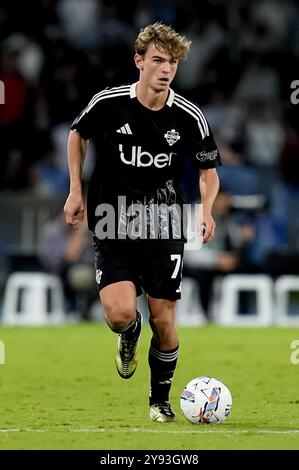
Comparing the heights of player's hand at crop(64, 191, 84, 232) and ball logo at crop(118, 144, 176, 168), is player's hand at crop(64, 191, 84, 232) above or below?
below

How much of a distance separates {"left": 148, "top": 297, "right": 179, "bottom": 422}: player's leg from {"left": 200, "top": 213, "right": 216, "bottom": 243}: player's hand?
1.59 ft

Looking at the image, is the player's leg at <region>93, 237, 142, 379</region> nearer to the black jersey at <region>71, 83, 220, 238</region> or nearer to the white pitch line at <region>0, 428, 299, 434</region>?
the black jersey at <region>71, 83, 220, 238</region>

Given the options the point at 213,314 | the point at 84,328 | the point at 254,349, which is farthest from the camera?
the point at 213,314

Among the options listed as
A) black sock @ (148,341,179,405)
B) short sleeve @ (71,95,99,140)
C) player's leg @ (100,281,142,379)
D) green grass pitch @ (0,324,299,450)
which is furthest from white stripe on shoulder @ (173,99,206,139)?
green grass pitch @ (0,324,299,450)

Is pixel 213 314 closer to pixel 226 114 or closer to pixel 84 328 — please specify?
pixel 84 328

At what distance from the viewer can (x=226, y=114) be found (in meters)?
18.6

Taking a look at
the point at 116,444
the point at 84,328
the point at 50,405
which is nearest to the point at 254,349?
the point at 84,328

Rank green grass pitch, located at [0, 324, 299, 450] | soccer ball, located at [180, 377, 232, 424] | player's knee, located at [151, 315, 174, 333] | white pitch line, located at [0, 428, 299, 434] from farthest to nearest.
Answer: player's knee, located at [151, 315, 174, 333] < soccer ball, located at [180, 377, 232, 424] < white pitch line, located at [0, 428, 299, 434] < green grass pitch, located at [0, 324, 299, 450]

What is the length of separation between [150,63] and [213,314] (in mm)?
9182

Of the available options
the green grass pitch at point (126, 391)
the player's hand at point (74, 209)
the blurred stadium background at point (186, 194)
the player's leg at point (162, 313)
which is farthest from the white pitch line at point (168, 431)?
the blurred stadium background at point (186, 194)

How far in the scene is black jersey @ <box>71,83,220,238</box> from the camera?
25.5ft

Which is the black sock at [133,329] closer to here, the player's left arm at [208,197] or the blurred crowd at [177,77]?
the player's left arm at [208,197]

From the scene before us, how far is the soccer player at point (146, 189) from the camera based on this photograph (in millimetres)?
7742
